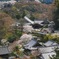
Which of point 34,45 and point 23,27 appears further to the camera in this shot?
point 23,27

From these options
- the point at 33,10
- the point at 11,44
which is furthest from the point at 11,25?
the point at 33,10

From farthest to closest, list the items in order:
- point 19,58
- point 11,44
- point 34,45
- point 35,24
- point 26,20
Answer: point 26,20 < point 35,24 < point 11,44 < point 34,45 < point 19,58

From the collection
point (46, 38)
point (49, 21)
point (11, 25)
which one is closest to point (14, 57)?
point (46, 38)

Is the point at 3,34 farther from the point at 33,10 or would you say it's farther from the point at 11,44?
the point at 33,10

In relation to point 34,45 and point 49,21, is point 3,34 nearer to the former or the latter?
point 34,45

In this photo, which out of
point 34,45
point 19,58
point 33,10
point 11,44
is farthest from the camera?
point 33,10

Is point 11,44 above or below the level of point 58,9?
below

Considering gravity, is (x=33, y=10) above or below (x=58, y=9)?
below

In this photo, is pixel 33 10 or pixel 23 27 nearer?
pixel 23 27

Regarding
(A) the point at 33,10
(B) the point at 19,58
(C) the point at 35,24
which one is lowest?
(A) the point at 33,10
